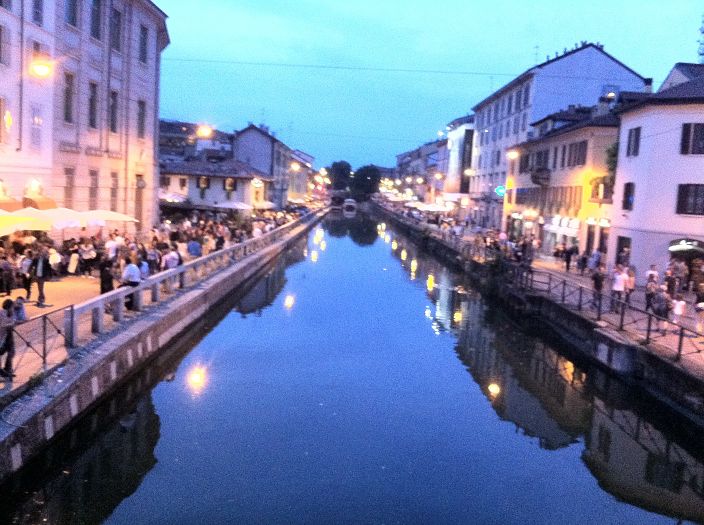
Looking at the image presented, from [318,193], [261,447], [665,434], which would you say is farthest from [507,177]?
[318,193]

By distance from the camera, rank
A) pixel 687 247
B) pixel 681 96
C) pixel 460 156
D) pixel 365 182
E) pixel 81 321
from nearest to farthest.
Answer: pixel 81 321
pixel 687 247
pixel 681 96
pixel 460 156
pixel 365 182

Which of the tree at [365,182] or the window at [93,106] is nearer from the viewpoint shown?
the window at [93,106]

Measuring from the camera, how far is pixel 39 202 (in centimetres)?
2523

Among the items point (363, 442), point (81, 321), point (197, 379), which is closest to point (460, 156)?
point (197, 379)

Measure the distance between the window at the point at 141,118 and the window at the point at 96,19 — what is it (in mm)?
5730

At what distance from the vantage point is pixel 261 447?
14094 mm

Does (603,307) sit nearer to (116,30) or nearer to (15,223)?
(15,223)

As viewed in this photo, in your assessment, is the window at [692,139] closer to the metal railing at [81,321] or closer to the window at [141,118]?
the metal railing at [81,321]

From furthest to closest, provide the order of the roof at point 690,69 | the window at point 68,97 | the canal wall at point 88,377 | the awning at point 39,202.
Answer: the roof at point 690,69, the window at point 68,97, the awning at point 39,202, the canal wall at point 88,377

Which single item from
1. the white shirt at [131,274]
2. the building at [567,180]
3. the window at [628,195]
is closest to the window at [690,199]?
the window at [628,195]

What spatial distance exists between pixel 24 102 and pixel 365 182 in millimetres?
172962

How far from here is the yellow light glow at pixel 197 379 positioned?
58.5 ft

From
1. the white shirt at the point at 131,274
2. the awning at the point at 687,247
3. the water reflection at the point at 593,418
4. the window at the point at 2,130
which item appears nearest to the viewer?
the water reflection at the point at 593,418

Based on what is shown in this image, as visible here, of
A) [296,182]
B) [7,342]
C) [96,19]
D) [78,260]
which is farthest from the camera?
[296,182]
